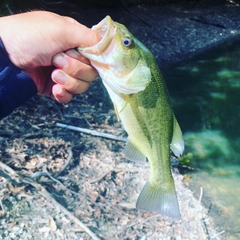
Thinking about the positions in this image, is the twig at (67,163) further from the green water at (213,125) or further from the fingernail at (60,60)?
the fingernail at (60,60)

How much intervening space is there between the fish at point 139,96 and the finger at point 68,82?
198mm

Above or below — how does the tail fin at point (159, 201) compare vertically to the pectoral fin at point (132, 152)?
below

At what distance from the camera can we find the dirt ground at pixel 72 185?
3.81 metres

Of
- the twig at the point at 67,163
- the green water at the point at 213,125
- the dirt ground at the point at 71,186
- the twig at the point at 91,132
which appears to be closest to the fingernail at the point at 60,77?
the dirt ground at the point at 71,186

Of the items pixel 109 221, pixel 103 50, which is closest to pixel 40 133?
→ pixel 109 221

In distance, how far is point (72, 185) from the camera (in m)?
4.43

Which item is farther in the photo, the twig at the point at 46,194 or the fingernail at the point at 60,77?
the twig at the point at 46,194

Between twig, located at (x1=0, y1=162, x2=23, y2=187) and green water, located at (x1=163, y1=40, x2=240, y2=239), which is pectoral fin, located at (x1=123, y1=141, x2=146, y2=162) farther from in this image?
green water, located at (x1=163, y1=40, x2=240, y2=239)

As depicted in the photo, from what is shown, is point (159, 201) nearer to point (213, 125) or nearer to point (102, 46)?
point (102, 46)

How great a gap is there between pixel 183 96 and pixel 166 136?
6.71 m

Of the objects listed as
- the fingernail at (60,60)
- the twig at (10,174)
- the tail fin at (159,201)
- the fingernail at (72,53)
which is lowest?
the twig at (10,174)

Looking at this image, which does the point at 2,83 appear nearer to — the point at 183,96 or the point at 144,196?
the point at 144,196

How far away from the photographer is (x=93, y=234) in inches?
147

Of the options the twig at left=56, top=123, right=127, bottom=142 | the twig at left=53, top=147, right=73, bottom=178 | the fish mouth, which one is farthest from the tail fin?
the twig at left=56, top=123, right=127, bottom=142
